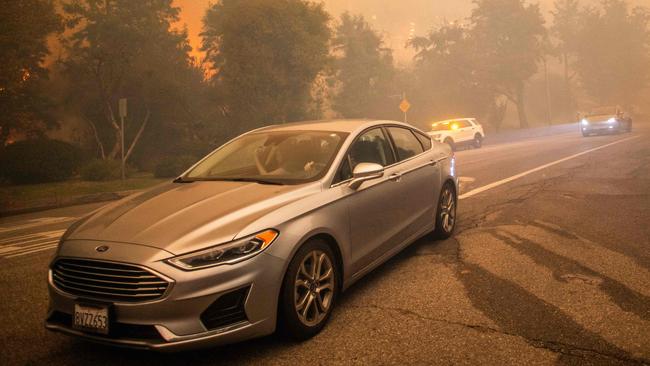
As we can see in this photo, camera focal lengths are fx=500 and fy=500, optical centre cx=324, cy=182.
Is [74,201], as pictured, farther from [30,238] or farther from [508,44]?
[508,44]

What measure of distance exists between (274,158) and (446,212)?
8.82 ft

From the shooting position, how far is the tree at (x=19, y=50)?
650 inches

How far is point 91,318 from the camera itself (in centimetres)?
301

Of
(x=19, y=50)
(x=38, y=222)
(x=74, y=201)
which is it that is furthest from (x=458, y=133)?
(x=38, y=222)

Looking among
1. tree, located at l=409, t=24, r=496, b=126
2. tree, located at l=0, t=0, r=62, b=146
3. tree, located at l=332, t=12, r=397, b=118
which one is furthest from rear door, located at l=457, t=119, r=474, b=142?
tree, located at l=409, t=24, r=496, b=126

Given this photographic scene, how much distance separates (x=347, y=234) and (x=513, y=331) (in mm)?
1400

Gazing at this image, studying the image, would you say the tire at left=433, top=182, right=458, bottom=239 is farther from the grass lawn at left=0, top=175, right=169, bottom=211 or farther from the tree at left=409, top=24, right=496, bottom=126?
the tree at left=409, top=24, right=496, bottom=126

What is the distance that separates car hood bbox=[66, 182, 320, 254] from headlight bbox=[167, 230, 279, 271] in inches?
1.7

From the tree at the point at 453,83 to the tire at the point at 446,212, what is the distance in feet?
147

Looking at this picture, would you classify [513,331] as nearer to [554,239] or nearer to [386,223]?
[386,223]

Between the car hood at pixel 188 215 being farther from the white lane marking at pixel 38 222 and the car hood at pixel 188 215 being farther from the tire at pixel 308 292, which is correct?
the white lane marking at pixel 38 222

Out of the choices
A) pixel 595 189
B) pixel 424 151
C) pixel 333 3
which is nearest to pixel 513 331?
pixel 424 151

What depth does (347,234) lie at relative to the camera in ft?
13.2

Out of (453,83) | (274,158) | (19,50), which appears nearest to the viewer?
(274,158)
